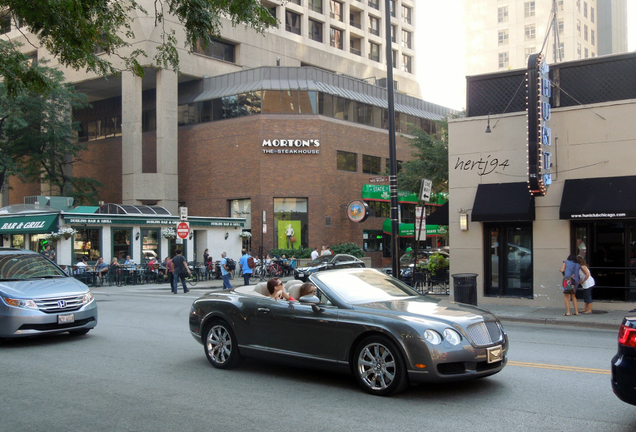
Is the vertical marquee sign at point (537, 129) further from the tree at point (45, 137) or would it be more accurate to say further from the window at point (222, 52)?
the window at point (222, 52)

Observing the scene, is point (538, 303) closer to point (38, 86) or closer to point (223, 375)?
point (223, 375)

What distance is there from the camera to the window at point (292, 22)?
52812 mm

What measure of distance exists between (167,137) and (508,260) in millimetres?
31789

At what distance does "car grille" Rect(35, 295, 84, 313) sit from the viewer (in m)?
10.1

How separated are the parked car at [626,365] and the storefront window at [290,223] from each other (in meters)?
37.0

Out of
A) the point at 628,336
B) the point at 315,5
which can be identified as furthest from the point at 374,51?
the point at 628,336

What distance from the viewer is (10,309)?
32.4 ft

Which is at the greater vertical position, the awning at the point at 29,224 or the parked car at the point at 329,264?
the awning at the point at 29,224

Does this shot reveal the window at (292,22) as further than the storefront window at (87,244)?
Yes

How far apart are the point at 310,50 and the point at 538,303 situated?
41.5 m

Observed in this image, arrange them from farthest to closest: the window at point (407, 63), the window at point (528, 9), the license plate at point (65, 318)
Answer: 1. the window at point (528, 9)
2. the window at point (407, 63)
3. the license plate at point (65, 318)

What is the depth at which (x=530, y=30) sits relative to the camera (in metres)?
82.2

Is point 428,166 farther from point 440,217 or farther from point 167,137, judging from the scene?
point 167,137

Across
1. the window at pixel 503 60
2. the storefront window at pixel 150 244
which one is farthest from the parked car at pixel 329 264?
the window at pixel 503 60
